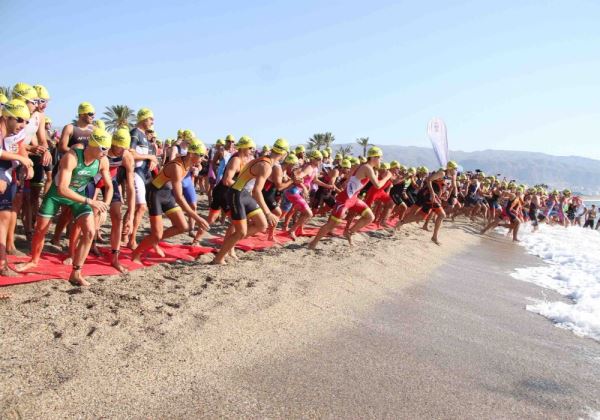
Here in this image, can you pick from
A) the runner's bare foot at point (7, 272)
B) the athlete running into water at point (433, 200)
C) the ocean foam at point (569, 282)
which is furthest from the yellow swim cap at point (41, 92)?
the athlete running into water at point (433, 200)

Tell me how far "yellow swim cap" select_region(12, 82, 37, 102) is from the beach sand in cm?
218

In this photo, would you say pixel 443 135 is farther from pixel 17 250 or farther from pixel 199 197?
pixel 17 250

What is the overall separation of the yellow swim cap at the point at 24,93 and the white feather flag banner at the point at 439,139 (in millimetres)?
18540

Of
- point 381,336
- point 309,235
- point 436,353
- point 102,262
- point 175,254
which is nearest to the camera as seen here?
point 436,353

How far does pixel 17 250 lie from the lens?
5.07 meters

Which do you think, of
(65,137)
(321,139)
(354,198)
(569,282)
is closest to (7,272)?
(65,137)

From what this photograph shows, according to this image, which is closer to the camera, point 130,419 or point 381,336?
point 130,419

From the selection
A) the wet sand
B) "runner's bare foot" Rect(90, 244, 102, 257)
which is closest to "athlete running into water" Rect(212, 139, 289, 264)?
"runner's bare foot" Rect(90, 244, 102, 257)

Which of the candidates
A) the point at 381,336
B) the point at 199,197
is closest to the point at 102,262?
the point at 381,336

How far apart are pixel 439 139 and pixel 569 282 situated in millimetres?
14461

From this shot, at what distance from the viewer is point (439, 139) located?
2094cm

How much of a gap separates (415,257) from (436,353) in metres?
4.00

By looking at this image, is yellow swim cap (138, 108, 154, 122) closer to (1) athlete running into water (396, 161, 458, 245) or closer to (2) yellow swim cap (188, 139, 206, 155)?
(2) yellow swim cap (188, 139, 206, 155)

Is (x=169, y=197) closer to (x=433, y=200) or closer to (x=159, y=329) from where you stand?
(x=159, y=329)
